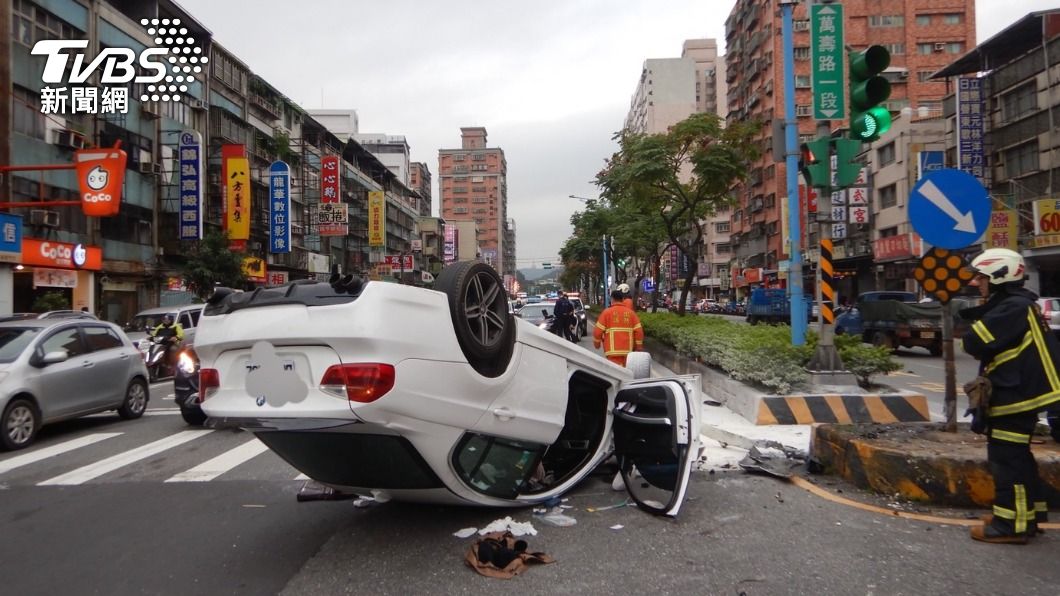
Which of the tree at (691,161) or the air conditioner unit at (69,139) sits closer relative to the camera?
the tree at (691,161)

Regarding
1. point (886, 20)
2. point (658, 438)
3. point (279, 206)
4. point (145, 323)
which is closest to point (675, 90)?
point (886, 20)

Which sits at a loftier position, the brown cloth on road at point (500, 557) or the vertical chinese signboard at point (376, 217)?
the vertical chinese signboard at point (376, 217)

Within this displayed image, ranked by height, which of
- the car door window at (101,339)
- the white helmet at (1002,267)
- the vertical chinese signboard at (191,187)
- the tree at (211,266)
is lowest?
the car door window at (101,339)

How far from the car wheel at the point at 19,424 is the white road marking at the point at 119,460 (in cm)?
134

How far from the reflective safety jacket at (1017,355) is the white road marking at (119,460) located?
7.04m

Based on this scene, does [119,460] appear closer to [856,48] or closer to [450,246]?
[856,48]

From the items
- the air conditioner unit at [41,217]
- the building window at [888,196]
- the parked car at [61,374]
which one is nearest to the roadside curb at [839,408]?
the parked car at [61,374]

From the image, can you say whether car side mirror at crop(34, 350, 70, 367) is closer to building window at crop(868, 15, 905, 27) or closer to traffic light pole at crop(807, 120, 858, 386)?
traffic light pole at crop(807, 120, 858, 386)

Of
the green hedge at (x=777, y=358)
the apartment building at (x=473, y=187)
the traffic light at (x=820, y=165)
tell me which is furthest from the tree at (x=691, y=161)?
the apartment building at (x=473, y=187)

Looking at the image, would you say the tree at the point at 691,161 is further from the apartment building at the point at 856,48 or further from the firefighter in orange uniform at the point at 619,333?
the apartment building at the point at 856,48

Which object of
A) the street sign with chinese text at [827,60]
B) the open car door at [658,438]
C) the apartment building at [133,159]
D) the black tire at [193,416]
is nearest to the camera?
the open car door at [658,438]

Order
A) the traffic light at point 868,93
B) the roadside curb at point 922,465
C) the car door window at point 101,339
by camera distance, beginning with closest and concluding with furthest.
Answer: the roadside curb at point 922,465
the traffic light at point 868,93
the car door window at point 101,339

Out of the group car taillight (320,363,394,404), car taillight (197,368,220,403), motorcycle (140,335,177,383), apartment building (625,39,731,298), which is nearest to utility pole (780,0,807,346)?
car taillight (320,363,394,404)

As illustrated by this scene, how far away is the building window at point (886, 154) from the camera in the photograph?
40.0 m
